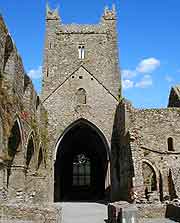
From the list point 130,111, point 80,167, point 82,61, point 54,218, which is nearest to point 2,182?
point 54,218

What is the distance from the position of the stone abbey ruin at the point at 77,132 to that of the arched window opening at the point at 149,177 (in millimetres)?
64

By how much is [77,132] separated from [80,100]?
5232mm

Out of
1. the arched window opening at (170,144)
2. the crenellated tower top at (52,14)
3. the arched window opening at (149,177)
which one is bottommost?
the arched window opening at (149,177)

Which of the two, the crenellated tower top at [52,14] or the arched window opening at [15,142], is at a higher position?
the crenellated tower top at [52,14]

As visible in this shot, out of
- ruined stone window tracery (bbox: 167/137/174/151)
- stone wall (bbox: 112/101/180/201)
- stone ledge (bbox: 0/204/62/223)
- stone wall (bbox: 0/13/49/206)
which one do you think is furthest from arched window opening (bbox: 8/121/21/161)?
ruined stone window tracery (bbox: 167/137/174/151)

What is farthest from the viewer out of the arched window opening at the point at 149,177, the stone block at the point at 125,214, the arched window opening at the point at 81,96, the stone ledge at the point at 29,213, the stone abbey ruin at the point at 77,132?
the arched window opening at the point at 81,96

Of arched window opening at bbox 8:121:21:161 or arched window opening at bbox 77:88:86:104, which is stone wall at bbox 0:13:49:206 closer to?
arched window opening at bbox 8:121:21:161

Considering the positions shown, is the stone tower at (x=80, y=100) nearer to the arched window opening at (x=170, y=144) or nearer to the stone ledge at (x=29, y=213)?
the arched window opening at (x=170, y=144)

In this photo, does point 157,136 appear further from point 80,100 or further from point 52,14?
point 52,14

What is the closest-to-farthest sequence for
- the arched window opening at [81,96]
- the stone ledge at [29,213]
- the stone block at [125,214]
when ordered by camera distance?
the stone block at [125,214] < the stone ledge at [29,213] < the arched window opening at [81,96]

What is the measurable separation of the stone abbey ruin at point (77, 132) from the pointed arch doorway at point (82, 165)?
101mm

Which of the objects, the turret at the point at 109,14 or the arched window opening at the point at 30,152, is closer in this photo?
the arched window opening at the point at 30,152

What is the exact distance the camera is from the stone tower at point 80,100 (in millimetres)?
25016

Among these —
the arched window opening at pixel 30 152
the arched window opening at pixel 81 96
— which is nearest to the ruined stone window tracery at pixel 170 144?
the arched window opening at pixel 81 96
